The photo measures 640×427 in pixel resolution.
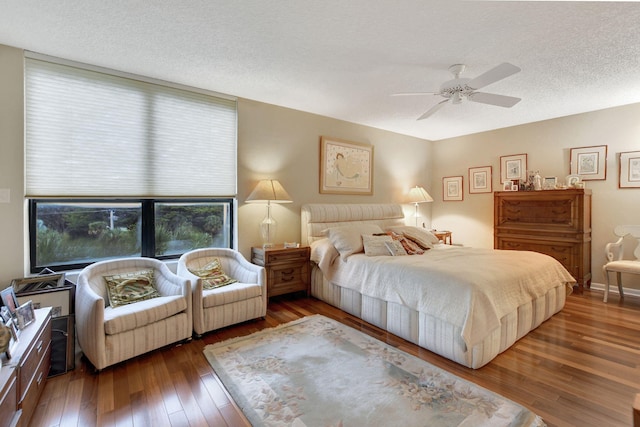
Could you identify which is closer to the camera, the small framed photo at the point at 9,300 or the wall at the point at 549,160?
the small framed photo at the point at 9,300

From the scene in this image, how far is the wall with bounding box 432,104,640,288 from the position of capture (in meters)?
4.03

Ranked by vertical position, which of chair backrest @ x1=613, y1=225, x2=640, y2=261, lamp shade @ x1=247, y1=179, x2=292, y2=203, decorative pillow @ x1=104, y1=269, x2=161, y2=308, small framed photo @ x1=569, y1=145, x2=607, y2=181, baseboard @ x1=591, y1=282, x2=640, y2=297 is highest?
small framed photo @ x1=569, y1=145, x2=607, y2=181

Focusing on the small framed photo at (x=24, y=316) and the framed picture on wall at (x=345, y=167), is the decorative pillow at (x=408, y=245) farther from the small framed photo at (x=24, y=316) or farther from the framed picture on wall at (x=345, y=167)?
the small framed photo at (x=24, y=316)

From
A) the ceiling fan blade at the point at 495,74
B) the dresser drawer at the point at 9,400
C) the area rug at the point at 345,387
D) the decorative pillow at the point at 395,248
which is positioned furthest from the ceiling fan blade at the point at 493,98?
the dresser drawer at the point at 9,400

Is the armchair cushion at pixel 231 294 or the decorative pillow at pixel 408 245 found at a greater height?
the decorative pillow at pixel 408 245

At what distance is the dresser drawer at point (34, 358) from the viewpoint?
5.21 ft

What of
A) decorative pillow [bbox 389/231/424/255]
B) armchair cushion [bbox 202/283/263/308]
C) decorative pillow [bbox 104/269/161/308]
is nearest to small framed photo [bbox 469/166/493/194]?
decorative pillow [bbox 389/231/424/255]

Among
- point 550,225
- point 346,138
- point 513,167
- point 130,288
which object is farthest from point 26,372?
point 513,167

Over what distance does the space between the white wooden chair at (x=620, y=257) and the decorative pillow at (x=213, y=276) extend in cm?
456

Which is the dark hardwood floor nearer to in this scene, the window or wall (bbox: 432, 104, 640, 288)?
the window

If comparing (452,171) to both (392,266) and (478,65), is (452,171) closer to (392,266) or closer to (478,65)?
(478,65)

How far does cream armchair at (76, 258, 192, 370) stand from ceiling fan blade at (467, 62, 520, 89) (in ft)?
10.2

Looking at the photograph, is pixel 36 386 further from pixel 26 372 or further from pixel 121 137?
pixel 121 137

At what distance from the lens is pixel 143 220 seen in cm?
320
